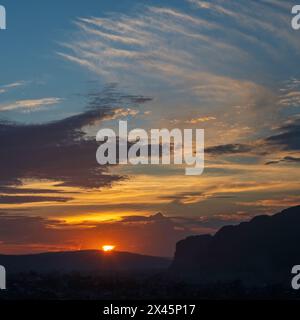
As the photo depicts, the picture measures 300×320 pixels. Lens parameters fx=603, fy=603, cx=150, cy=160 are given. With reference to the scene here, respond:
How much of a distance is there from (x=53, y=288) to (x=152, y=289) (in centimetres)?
3494

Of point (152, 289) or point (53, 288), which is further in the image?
point (152, 289)

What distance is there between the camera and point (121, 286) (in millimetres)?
187000
